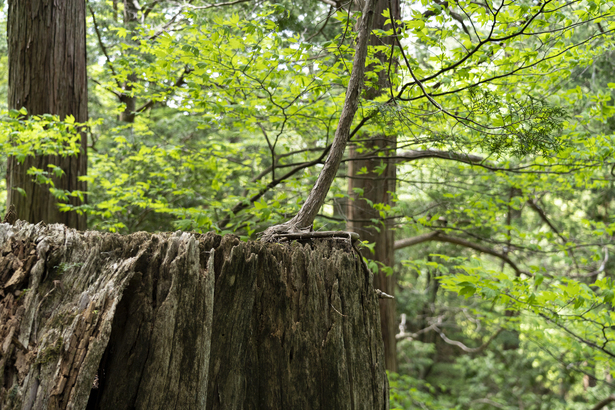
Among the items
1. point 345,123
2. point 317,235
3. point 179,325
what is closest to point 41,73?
point 345,123

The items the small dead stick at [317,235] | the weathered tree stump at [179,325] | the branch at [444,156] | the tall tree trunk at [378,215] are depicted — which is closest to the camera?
the weathered tree stump at [179,325]

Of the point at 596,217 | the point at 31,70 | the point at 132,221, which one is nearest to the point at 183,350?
the point at 31,70

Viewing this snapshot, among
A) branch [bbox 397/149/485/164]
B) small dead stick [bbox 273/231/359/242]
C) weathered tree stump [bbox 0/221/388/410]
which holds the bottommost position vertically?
weathered tree stump [bbox 0/221/388/410]

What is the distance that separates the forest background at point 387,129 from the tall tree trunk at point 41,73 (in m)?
0.17

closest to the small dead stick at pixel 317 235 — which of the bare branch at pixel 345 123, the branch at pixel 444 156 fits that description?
the bare branch at pixel 345 123

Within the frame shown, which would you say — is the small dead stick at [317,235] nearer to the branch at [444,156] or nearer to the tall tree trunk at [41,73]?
the branch at [444,156]

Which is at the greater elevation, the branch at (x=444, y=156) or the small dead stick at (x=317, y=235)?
the branch at (x=444, y=156)

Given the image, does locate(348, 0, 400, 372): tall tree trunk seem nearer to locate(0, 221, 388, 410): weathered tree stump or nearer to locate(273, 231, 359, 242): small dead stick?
locate(273, 231, 359, 242): small dead stick

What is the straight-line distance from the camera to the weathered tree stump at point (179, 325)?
1364 mm

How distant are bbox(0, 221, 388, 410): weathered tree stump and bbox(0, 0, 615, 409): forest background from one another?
4.36 ft

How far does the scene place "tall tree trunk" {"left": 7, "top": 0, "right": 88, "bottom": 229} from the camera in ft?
14.6

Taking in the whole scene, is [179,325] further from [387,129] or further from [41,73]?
[41,73]

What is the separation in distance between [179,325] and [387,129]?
2.41 meters

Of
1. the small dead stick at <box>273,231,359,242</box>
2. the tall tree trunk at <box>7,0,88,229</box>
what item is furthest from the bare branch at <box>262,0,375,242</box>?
the tall tree trunk at <box>7,0,88,229</box>
